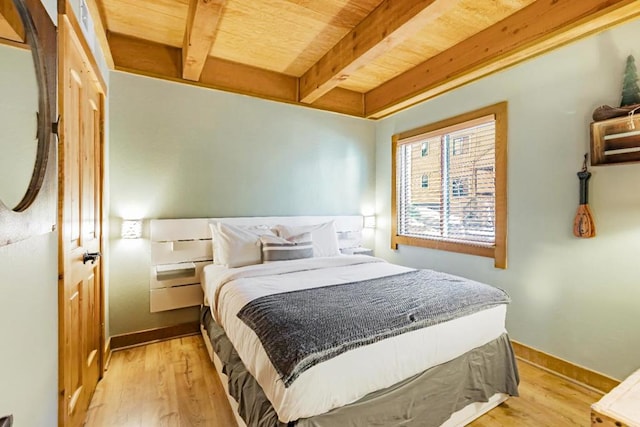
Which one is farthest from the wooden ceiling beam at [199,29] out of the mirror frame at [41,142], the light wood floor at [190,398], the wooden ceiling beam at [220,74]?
the light wood floor at [190,398]

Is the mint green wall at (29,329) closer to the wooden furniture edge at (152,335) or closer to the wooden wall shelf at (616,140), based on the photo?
the wooden furniture edge at (152,335)

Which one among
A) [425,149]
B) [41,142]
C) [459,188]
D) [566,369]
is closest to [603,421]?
[566,369]

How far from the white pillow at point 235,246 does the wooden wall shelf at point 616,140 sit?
2.65m

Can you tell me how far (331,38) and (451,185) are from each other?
1.86 m

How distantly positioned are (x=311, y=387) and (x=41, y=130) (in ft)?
4.23

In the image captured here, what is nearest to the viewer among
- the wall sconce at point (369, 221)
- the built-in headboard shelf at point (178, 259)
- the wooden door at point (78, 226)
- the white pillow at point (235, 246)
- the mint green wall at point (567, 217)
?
the wooden door at point (78, 226)

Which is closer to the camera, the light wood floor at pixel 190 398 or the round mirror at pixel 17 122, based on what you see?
the round mirror at pixel 17 122

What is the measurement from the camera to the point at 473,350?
1788 millimetres

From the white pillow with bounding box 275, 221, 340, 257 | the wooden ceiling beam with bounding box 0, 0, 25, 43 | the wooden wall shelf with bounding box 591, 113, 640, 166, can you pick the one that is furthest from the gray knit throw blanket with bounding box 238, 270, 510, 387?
the wooden ceiling beam with bounding box 0, 0, 25, 43

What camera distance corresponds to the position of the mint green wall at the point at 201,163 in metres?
2.71

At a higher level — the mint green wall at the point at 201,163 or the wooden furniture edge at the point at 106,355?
the mint green wall at the point at 201,163

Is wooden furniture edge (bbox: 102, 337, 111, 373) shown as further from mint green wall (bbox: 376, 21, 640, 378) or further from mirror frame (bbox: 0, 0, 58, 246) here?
mint green wall (bbox: 376, 21, 640, 378)

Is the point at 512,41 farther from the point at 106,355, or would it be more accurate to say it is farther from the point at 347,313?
the point at 106,355

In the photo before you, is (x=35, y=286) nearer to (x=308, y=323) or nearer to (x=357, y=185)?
(x=308, y=323)
